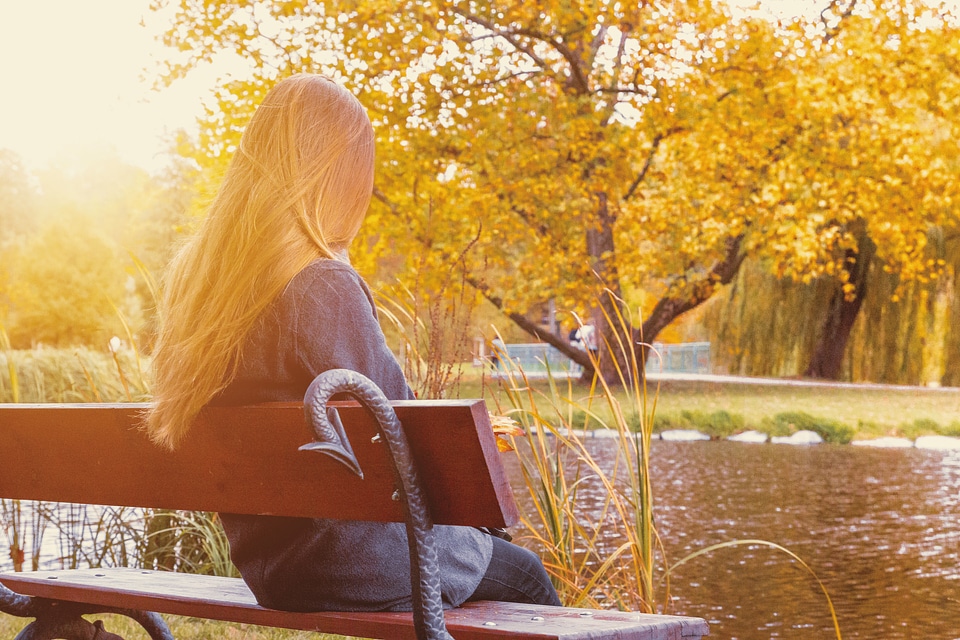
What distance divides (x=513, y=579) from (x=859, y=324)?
15.7 metres

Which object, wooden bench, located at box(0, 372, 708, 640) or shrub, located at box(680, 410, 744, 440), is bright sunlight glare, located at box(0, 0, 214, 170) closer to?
shrub, located at box(680, 410, 744, 440)

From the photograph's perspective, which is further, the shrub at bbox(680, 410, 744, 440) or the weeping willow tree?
the weeping willow tree

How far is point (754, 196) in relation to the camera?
12.2 m

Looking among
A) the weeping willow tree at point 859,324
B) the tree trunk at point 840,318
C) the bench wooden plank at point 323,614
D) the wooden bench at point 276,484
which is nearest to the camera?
the wooden bench at point 276,484

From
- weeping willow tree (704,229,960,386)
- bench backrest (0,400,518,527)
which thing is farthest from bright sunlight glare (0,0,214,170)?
bench backrest (0,400,518,527)

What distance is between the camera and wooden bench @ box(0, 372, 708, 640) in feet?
4.30

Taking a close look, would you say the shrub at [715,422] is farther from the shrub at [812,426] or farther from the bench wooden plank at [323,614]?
the bench wooden plank at [323,614]

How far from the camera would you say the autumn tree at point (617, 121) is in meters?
11.7

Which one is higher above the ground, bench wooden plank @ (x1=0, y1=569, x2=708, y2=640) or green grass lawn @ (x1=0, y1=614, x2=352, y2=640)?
bench wooden plank @ (x1=0, y1=569, x2=708, y2=640)

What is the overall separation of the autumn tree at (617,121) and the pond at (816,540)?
9.62 ft

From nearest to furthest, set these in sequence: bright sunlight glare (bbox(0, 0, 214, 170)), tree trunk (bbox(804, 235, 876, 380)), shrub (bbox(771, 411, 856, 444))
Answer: shrub (bbox(771, 411, 856, 444))
tree trunk (bbox(804, 235, 876, 380))
bright sunlight glare (bbox(0, 0, 214, 170))

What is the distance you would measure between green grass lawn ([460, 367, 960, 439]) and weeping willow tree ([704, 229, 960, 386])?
540 mm

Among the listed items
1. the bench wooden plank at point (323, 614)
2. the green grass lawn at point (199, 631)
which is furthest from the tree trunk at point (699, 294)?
the bench wooden plank at point (323, 614)

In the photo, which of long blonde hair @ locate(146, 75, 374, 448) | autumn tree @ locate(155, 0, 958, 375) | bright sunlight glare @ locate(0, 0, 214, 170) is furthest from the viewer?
bright sunlight glare @ locate(0, 0, 214, 170)
